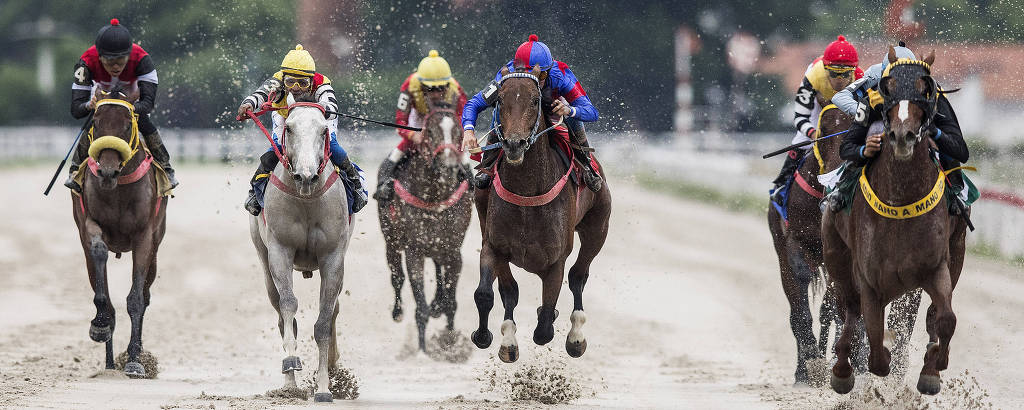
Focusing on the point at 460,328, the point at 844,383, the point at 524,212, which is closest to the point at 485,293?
the point at 524,212

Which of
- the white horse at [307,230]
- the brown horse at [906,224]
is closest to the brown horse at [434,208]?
the white horse at [307,230]

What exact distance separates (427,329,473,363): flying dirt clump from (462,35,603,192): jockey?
2.91 m

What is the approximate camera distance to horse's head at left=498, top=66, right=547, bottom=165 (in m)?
8.80

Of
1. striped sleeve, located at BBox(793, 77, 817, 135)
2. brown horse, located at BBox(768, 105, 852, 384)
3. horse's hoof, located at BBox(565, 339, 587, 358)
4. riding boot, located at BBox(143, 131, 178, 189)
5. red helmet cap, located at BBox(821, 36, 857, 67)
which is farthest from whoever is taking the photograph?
riding boot, located at BBox(143, 131, 178, 189)

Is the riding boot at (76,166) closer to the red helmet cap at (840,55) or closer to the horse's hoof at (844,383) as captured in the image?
the red helmet cap at (840,55)

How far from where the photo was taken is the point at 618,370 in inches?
483

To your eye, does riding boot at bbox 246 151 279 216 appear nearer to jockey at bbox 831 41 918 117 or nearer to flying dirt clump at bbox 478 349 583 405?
flying dirt clump at bbox 478 349 583 405

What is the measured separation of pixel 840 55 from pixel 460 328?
5182 mm

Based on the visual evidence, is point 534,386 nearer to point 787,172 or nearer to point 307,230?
point 307,230

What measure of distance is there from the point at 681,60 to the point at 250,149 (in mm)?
11950

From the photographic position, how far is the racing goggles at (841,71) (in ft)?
35.0

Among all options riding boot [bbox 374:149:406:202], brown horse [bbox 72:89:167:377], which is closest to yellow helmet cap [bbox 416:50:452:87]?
riding boot [bbox 374:149:406:202]

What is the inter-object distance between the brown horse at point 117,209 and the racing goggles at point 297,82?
1734mm

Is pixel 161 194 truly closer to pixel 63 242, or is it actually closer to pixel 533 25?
pixel 533 25
